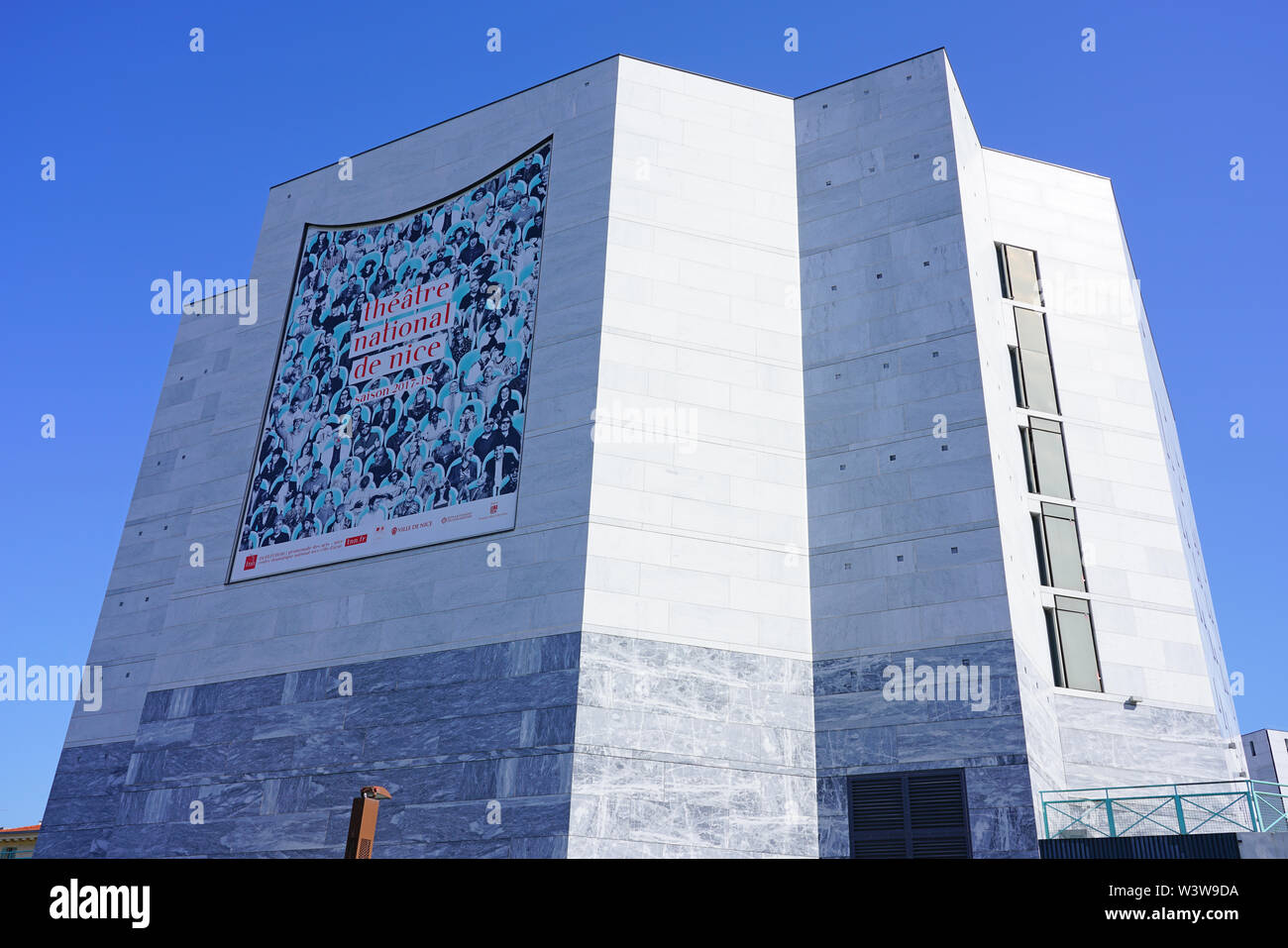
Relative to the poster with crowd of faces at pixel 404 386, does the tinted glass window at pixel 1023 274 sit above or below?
above

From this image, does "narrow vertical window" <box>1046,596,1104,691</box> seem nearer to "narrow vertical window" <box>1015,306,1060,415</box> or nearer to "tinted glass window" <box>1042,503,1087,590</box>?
"tinted glass window" <box>1042,503,1087,590</box>

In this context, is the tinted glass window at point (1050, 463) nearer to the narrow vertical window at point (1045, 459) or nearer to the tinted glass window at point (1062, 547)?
the narrow vertical window at point (1045, 459)

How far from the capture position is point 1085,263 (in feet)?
107

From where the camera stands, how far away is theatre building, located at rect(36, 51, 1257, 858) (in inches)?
875

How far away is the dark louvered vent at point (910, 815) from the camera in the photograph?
69.3 ft

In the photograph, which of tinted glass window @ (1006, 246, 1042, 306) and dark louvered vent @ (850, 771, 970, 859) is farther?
tinted glass window @ (1006, 246, 1042, 306)

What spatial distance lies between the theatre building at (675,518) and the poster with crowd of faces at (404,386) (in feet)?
0.40

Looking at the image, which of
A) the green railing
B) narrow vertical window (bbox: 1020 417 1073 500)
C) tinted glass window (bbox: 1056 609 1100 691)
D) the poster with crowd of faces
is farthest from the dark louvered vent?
the poster with crowd of faces

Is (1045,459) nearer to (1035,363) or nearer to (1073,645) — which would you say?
(1035,363)

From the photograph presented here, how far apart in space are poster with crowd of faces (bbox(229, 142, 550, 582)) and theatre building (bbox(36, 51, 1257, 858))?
12cm

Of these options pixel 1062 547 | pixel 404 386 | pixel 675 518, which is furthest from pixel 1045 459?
pixel 404 386

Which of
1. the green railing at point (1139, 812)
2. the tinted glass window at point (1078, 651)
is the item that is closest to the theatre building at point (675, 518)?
the tinted glass window at point (1078, 651)
